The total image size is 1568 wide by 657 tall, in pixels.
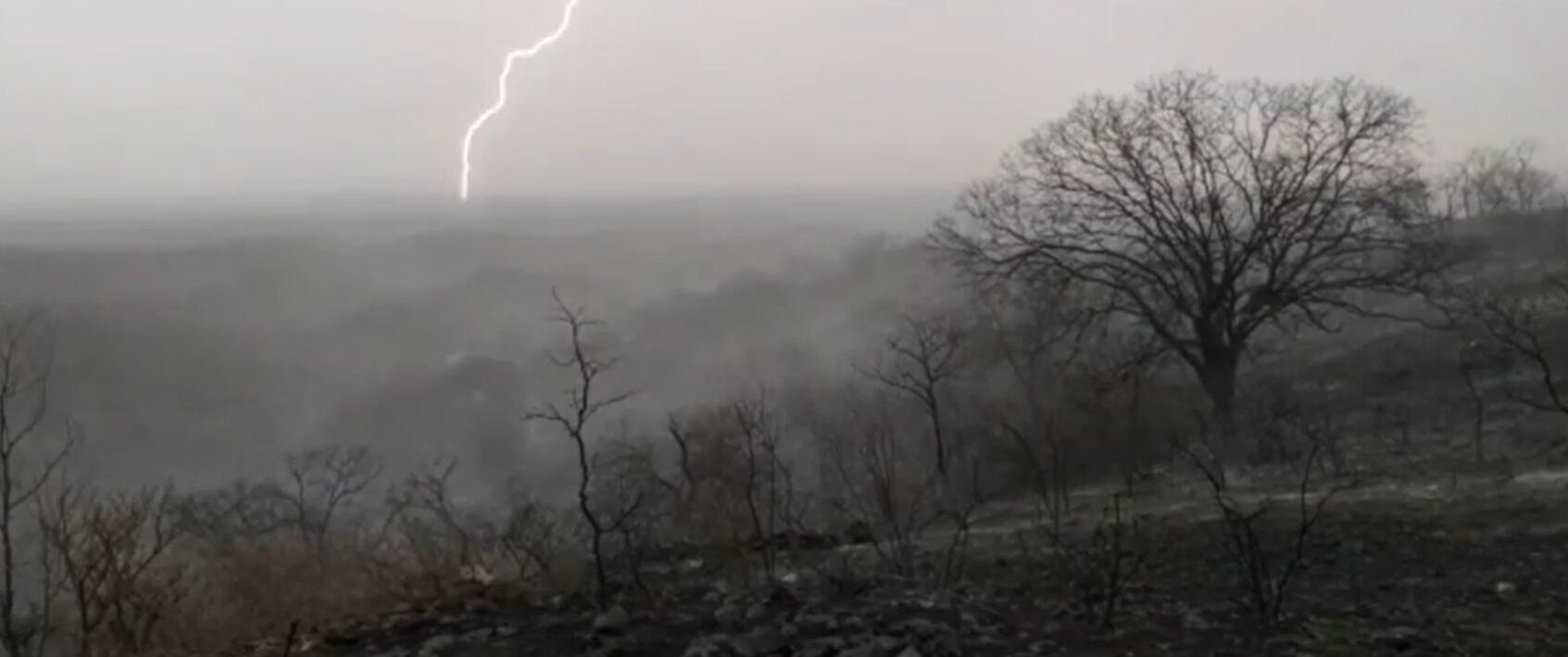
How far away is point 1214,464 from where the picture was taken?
56.6 feet

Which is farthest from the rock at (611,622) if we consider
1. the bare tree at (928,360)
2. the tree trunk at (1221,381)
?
the tree trunk at (1221,381)

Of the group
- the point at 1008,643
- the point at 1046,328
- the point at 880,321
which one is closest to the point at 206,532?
the point at 1046,328

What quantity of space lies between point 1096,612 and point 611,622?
11.5ft

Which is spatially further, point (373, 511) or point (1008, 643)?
point (373, 511)

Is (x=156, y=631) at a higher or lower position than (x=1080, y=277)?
lower

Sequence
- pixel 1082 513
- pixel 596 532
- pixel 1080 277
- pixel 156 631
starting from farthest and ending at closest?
pixel 1080 277, pixel 1082 513, pixel 156 631, pixel 596 532

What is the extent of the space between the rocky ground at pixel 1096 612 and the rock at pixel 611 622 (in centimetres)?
1

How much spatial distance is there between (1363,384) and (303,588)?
23131 mm

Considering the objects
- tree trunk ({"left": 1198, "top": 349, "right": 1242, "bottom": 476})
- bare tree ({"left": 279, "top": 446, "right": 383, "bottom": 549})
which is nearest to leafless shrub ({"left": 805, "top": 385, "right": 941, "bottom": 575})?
tree trunk ({"left": 1198, "top": 349, "right": 1242, "bottom": 476})

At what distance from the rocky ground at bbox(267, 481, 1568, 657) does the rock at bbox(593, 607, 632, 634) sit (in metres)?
0.01

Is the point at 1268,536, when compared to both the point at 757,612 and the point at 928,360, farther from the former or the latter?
the point at 928,360

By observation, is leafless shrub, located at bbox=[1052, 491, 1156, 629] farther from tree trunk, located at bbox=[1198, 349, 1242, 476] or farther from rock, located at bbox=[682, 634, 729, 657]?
tree trunk, located at bbox=[1198, 349, 1242, 476]

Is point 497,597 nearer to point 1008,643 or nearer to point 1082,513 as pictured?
point 1008,643

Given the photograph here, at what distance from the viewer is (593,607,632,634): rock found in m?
8.70
